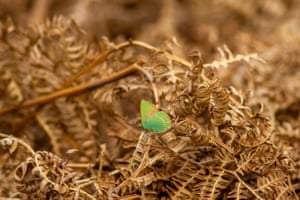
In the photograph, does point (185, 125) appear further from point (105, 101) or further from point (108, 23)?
point (108, 23)

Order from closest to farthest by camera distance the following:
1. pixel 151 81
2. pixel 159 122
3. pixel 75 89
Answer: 1. pixel 159 122
2. pixel 151 81
3. pixel 75 89

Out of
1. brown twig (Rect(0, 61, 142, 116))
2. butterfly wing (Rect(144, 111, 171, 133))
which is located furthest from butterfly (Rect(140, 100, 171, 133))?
brown twig (Rect(0, 61, 142, 116))

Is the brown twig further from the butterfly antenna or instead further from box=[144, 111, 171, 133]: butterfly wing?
box=[144, 111, 171, 133]: butterfly wing

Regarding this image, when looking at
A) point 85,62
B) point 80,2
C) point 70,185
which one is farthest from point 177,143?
point 80,2

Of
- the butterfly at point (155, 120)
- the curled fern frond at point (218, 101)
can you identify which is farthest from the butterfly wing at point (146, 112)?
the curled fern frond at point (218, 101)

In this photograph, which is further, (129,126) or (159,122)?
(129,126)

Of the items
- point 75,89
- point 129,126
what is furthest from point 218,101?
point 75,89

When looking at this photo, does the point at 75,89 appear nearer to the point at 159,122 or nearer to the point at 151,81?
the point at 151,81
